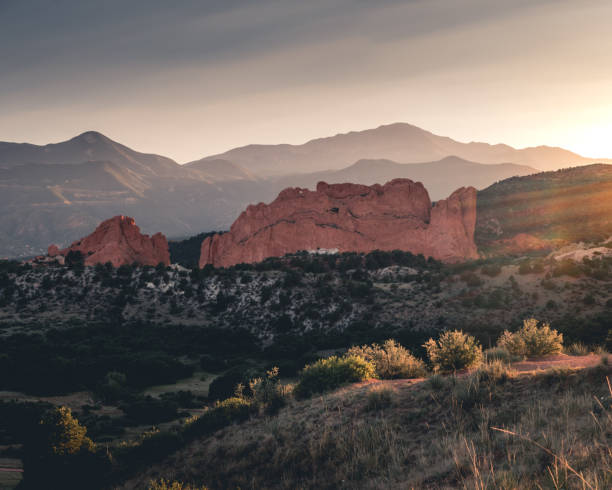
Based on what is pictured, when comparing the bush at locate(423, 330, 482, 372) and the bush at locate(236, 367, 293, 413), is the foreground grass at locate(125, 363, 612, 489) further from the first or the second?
the bush at locate(423, 330, 482, 372)

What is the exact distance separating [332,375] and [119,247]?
7261 cm

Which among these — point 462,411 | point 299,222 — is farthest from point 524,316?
point 299,222

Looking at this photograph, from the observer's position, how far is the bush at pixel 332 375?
56.4 feet

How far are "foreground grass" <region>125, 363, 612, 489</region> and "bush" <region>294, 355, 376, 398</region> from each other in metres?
1.02

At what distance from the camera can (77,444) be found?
54.9 feet

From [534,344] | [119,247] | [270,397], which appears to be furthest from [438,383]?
[119,247]

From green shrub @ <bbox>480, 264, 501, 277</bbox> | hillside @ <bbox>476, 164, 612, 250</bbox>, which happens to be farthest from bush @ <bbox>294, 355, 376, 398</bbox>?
hillside @ <bbox>476, 164, 612, 250</bbox>

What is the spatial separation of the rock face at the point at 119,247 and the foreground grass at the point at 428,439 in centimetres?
7065

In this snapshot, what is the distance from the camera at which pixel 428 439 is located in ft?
35.7

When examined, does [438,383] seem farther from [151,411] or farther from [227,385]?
[227,385]

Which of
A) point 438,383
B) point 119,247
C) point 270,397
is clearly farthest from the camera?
point 119,247

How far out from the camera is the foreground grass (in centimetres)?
760

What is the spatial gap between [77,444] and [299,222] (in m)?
77.4

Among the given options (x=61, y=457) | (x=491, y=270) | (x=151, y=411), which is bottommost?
(x=151, y=411)
